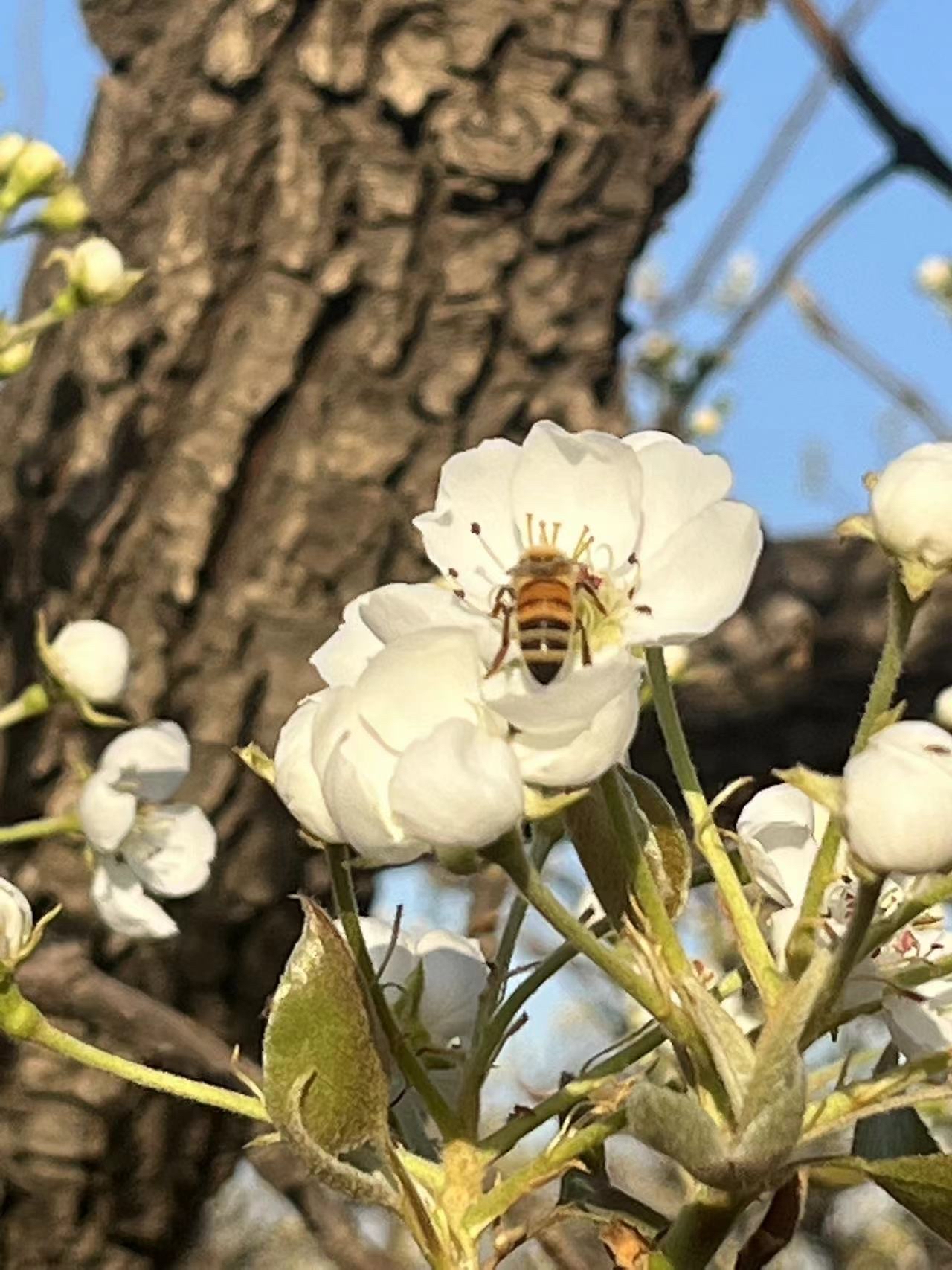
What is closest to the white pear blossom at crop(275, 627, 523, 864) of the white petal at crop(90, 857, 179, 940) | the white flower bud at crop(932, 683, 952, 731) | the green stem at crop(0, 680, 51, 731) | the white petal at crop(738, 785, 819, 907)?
the white petal at crop(738, 785, 819, 907)

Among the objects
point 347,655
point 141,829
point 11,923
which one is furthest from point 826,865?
point 141,829

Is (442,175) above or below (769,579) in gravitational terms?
above

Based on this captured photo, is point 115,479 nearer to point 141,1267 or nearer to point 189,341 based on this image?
point 189,341

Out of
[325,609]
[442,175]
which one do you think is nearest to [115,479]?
[325,609]

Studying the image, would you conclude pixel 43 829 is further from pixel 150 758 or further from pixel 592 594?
pixel 592 594

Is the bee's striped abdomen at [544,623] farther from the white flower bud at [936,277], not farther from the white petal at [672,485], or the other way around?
the white flower bud at [936,277]

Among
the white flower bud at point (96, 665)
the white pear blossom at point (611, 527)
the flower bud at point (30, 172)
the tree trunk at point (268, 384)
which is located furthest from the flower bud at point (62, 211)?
the white pear blossom at point (611, 527)
